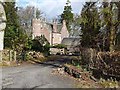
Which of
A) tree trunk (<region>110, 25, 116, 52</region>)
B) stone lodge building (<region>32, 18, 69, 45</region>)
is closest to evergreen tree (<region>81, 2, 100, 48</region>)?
tree trunk (<region>110, 25, 116, 52</region>)

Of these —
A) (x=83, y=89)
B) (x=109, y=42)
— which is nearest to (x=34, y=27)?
(x=109, y=42)

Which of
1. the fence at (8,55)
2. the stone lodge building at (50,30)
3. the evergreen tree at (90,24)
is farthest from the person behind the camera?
the stone lodge building at (50,30)

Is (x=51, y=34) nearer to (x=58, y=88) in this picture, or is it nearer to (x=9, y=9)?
(x=9, y=9)

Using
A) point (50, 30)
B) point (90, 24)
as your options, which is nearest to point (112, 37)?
point (90, 24)

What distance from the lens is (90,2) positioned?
27.1 meters

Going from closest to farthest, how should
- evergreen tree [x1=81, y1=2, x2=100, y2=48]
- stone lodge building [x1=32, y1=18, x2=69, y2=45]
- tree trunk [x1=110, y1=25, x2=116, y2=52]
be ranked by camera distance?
1. tree trunk [x1=110, y1=25, x2=116, y2=52]
2. evergreen tree [x1=81, y1=2, x2=100, y2=48]
3. stone lodge building [x1=32, y1=18, x2=69, y2=45]

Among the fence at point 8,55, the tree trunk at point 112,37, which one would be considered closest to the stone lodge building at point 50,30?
the fence at point 8,55

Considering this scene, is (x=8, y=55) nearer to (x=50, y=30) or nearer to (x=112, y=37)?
(x=112, y=37)

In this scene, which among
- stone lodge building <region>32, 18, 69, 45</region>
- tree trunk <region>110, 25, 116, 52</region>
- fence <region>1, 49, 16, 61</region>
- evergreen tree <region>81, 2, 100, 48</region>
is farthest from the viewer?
stone lodge building <region>32, 18, 69, 45</region>

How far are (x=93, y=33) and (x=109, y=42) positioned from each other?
172 inches

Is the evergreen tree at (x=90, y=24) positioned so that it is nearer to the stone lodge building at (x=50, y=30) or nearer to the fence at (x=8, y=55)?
the fence at (x=8, y=55)

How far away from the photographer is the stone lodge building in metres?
71.7

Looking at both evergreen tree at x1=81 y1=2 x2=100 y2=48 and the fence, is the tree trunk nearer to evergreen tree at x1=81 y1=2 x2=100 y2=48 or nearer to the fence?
evergreen tree at x1=81 y1=2 x2=100 y2=48

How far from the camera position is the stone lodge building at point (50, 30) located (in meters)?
71.7
